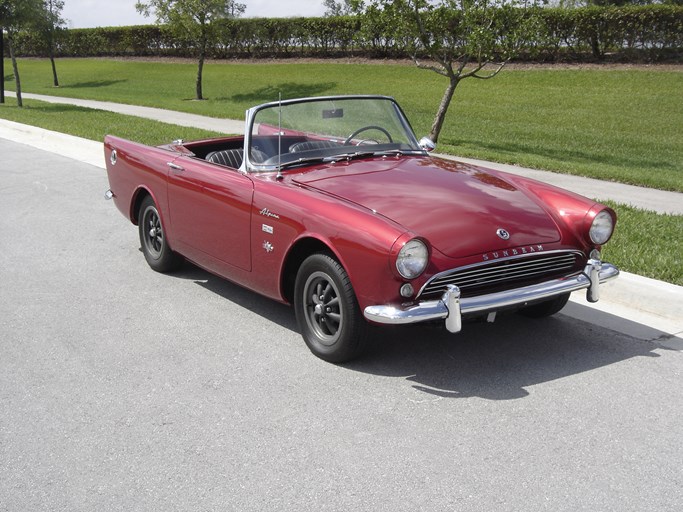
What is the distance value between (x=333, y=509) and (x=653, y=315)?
10.5 ft

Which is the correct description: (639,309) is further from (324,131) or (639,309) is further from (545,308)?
(324,131)

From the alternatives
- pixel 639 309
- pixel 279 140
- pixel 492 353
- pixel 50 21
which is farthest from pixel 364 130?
pixel 50 21

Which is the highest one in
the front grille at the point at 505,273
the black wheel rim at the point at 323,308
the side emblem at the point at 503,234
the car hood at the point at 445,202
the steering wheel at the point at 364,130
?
the steering wheel at the point at 364,130

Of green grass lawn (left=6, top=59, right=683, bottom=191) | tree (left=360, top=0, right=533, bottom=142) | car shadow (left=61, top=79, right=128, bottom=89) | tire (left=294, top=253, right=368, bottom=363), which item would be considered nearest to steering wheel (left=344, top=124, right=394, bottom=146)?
tire (left=294, top=253, right=368, bottom=363)

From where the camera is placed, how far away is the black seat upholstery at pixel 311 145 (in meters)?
5.48

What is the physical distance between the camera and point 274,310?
5.59 meters

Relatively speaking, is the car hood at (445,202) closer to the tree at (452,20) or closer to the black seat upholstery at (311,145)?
the black seat upholstery at (311,145)

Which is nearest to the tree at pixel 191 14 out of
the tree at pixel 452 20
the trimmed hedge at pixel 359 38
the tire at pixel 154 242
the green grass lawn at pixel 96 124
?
the trimmed hedge at pixel 359 38

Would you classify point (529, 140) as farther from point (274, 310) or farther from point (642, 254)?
point (274, 310)

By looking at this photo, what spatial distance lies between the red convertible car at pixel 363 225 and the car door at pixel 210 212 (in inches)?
0.5

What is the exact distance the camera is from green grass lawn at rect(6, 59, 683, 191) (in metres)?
15.2

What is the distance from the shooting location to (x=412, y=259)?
4.11 meters

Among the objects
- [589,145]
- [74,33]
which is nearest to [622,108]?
[589,145]

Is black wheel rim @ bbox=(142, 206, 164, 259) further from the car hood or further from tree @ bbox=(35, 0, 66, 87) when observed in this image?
tree @ bbox=(35, 0, 66, 87)
